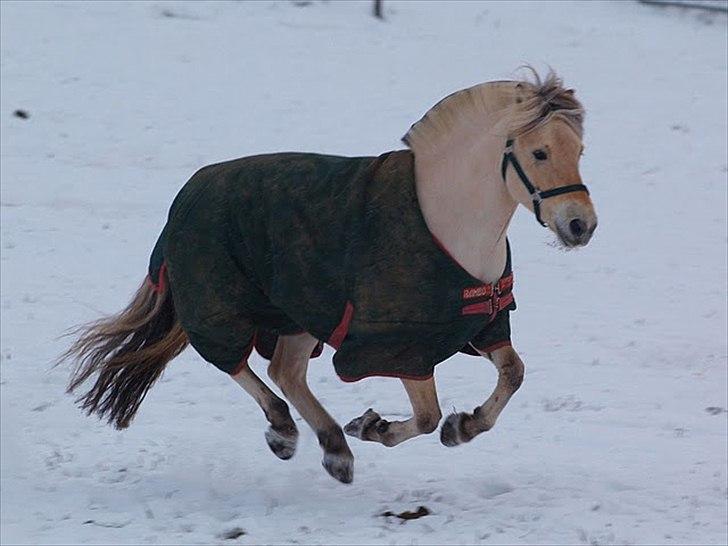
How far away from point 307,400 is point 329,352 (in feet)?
7.74

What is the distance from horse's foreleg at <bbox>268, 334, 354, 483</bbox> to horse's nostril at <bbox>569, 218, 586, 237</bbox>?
4.77ft

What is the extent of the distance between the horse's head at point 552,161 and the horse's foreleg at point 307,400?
53.2 inches

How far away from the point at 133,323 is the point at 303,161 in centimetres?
111

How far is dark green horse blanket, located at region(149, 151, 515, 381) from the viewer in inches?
184

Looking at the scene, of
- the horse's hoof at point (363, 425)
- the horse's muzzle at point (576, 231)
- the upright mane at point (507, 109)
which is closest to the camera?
the horse's muzzle at point (576, 231)

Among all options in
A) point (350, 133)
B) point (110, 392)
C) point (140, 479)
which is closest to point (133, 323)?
point (110, 392)

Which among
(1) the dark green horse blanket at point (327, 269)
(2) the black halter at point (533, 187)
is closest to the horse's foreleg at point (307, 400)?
(1) the dark green horse blanket at point (327, 269)

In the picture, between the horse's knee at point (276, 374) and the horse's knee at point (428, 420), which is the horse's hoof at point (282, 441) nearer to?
the horse's knee at point (276, 374)

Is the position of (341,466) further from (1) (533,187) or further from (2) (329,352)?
(2) (329,352)

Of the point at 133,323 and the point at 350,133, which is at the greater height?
the point at 133,323

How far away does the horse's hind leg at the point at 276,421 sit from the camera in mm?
5391

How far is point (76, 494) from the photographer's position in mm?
5395

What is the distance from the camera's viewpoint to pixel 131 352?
5602 mm

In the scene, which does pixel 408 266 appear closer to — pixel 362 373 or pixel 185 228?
pixel 362 373
